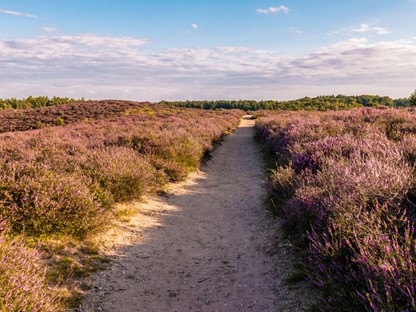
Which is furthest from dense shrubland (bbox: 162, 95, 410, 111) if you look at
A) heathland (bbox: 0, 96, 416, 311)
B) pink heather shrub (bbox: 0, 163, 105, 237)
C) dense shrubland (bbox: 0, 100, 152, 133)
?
pink heather shrub (bbox: 0, 163, 105, 237)

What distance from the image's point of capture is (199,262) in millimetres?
5055

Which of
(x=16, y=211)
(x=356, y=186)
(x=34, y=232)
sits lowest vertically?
(x=34, y=232)

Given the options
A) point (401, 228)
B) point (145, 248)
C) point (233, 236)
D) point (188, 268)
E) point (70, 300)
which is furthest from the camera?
point (233, 236)

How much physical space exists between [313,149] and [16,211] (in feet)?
22.2

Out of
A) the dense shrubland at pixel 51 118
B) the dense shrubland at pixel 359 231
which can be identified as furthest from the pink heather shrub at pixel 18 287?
the dense shrubland at pixel 51 118

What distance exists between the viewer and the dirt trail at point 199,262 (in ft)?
12.7

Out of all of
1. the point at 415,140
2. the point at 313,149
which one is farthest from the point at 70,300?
the point at 415,140

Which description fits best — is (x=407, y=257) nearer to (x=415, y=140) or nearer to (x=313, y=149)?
(x=415, y=140)

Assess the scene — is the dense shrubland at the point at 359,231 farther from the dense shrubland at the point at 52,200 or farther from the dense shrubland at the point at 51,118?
the dense shrubland at the point at 51,118

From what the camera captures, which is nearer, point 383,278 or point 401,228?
point 383,278

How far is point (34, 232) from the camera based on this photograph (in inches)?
180

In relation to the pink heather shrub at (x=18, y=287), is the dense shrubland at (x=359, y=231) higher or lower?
higher

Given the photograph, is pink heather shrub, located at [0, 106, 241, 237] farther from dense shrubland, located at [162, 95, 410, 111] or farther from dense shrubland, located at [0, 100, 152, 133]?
dense shrubland, located at [162, 95, 410, 111]

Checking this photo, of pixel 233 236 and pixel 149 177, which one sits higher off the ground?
pixel 149 177
